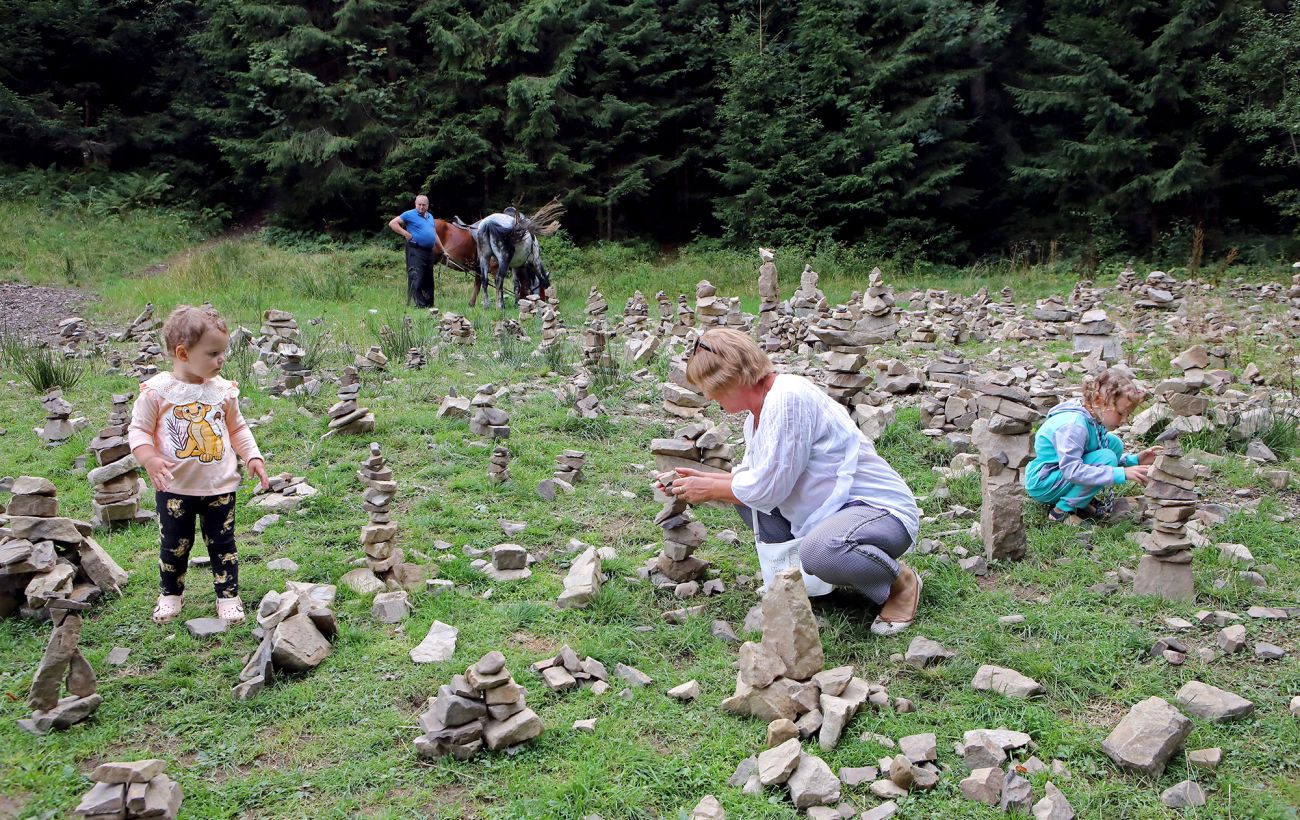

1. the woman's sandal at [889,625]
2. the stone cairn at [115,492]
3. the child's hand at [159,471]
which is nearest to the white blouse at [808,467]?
the woman's sandal at [889,625]

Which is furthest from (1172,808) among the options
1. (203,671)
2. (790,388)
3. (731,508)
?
(203,671)

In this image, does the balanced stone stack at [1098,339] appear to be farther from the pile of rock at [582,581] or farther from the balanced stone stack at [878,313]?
the pile of rock at [582,581]

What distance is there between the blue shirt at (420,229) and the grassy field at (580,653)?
726 cm

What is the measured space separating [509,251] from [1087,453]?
10.6 metres

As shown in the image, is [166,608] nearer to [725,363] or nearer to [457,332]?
[725,363]

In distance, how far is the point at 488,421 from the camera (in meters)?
6.65

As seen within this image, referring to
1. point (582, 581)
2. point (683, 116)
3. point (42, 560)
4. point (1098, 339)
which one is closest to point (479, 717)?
point (582, 581)

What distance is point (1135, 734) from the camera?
2953 millimetres

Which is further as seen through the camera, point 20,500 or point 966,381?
point 966,381

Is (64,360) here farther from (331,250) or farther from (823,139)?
(823,139)

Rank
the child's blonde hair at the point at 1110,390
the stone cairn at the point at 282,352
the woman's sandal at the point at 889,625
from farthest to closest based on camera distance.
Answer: the stone cairn at the point at 282,352, the child's blonde hair at the point at 1110,390, the woman's sandal at the point at 889,625

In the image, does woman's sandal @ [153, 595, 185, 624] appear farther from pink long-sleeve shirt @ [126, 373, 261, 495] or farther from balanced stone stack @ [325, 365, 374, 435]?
balanced stone stack @ [325, 365, 374, 435]

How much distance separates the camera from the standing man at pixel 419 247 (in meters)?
13.4

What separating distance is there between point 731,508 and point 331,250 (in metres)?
19.1
